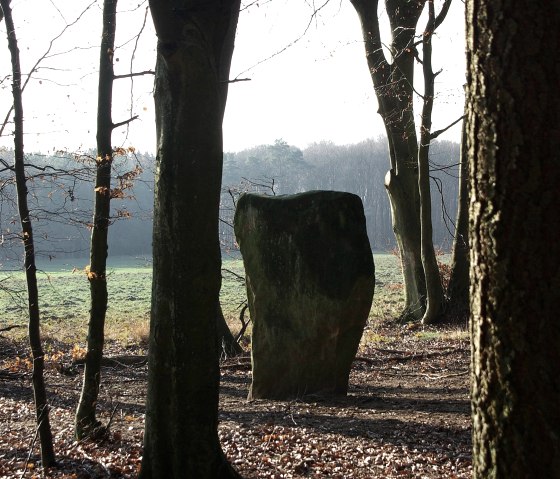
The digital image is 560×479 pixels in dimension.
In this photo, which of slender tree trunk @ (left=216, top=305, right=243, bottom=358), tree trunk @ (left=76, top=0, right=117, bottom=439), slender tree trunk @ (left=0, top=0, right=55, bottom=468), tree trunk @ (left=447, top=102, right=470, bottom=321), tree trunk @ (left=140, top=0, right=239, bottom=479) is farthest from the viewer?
tree trunk @ (left=447, top=102, right=470, bottom=321)

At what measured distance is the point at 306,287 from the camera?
8047 mm

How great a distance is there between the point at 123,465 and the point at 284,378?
Result: 270 cm

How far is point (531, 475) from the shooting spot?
278 centimetres

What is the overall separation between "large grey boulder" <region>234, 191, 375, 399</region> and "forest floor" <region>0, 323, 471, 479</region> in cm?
38

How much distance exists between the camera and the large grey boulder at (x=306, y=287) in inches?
316

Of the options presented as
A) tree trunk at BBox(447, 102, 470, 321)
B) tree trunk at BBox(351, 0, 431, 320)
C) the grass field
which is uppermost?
tree trunk at BBox(351, 0, 431, 320)

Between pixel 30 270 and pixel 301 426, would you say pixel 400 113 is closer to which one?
pixel 301 426

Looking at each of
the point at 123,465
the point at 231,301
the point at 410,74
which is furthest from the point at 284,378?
the point at 231,301

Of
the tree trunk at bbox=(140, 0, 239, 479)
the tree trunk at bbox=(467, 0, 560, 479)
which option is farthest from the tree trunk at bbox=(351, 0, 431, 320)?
the tree trunk at bbox=(467, 0, 560, 479)

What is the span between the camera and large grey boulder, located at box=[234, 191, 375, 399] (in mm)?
8039

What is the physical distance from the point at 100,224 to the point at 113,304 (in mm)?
Result: 21467

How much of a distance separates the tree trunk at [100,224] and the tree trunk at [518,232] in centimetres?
457

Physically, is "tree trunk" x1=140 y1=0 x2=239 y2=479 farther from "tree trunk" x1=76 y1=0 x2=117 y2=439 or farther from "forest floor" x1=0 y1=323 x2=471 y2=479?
"tree trunk" x1=76 y1=0 x2=117 y2=439

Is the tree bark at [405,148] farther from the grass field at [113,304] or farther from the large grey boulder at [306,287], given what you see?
the large grey boulder at [306,287]
